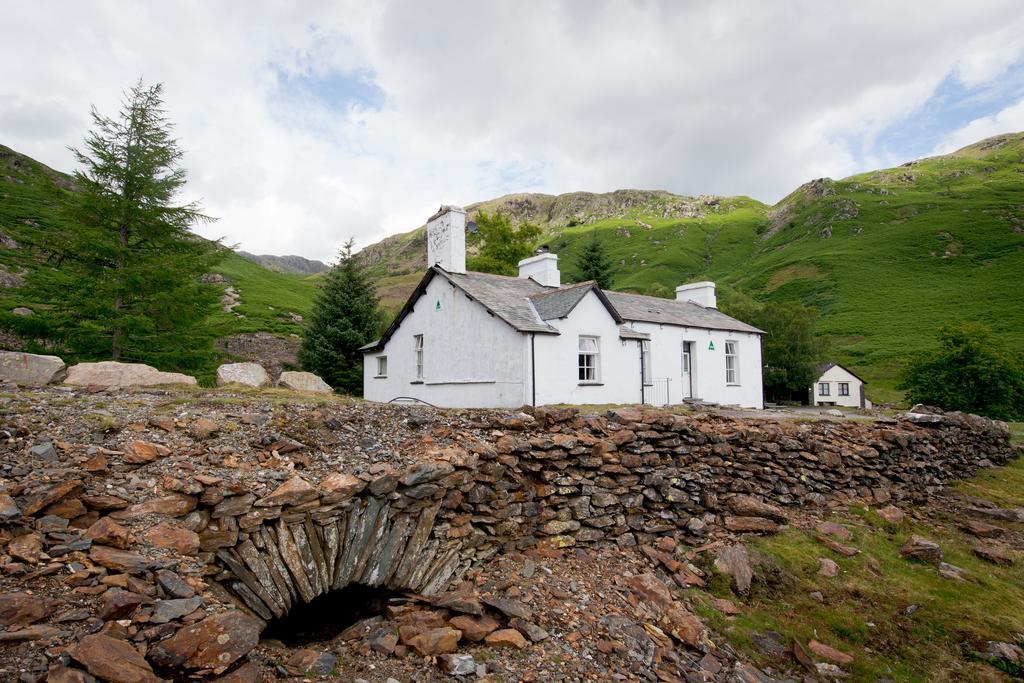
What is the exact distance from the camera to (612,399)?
18.3 m

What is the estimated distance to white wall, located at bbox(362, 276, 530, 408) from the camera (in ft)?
53.8

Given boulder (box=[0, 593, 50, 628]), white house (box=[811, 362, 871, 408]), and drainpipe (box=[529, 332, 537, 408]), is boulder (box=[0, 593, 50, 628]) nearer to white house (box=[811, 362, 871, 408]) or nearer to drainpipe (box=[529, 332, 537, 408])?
drainpipe (box=[529, 332, 537, 408])

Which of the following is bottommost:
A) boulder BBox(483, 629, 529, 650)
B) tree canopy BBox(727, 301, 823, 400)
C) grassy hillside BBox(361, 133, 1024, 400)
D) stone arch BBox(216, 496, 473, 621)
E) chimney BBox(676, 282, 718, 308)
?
boulder BBox(483, 629, 529, 650)

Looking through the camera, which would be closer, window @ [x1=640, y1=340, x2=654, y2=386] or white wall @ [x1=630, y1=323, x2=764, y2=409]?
window @ [x1=640, y1=340, x2=654, y2=386]

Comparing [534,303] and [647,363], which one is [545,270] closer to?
[534,303]

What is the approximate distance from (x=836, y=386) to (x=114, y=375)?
55.8 meters

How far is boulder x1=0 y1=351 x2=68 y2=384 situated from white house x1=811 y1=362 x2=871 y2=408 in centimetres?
5364

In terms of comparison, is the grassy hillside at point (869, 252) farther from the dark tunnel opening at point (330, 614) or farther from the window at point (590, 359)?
the dark tunnel opening at point (330, 614)

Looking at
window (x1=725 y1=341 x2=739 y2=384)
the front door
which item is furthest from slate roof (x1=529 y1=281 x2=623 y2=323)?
window (x1=725 y1=341 x2=739 y2=384)

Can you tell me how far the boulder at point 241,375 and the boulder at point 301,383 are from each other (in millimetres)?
1698

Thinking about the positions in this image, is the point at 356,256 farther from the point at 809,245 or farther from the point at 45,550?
the point at 809,245

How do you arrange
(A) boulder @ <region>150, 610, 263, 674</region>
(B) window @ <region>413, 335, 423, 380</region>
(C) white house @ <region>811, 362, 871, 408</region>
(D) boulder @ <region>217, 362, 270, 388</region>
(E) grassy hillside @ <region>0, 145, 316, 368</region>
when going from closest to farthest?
(A) boulder @ <region>150, 610, 263, 674</region> < (D) boulder @ <region>217, 362, 270, 388</region> < (B) window @ <region>413, 335, 423, 380</region> < (E) grassy hillside @ <region>0, 145, 316, 368</region> < (C) white house @ <region>811, 362, 871, 408</region>

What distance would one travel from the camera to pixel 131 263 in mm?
16750

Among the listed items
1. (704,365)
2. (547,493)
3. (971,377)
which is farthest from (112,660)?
(971,377)
